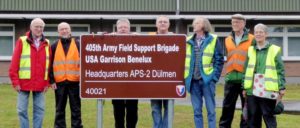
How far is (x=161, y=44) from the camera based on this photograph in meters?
9.27

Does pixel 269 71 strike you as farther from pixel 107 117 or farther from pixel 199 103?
pixel 107 117

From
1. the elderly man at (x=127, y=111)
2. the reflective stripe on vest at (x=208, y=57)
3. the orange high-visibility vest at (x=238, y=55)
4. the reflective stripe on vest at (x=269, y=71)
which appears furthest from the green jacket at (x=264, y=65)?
the elderly man at (x=127, y=111)

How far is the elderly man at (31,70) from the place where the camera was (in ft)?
33.6

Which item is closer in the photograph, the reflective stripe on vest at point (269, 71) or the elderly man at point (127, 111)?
the reflective stripe on vest at point (269, 71)

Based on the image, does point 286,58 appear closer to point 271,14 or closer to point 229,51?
point 271,14

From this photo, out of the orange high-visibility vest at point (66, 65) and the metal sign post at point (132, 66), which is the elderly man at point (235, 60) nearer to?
the metal sign post at point (132, 66)

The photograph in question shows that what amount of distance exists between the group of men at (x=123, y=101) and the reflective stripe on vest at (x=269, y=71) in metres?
0.46

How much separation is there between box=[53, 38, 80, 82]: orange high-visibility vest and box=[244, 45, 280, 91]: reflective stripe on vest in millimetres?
3049

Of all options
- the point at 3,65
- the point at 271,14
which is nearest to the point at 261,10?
the point at 271,14

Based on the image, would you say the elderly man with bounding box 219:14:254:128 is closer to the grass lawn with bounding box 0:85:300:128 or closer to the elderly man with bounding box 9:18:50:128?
the grass lawn with bounding box 0:85:300:128

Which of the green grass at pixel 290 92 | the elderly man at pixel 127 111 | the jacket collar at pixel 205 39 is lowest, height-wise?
the green grass at pixel 290 92

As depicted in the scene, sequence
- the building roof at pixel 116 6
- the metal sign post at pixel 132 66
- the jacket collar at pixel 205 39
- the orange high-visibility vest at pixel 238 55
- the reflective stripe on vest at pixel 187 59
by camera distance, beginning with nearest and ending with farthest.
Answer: the metal sign post at pixel 132 66 < the reflective stripe on vest at pixel 187 59 < the jacket collar at pixel 205 39 < the orange high-visibility vest at pixel 238 55 < the building roof at pixel 116 6

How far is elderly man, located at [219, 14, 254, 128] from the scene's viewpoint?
10625 millimetres

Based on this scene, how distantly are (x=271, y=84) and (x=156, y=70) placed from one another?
78.4 inches
